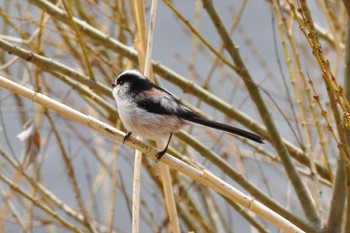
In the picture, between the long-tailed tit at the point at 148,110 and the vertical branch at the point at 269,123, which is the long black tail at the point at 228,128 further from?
the vertical branch at the point at 269,123

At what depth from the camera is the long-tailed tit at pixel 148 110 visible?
2.17 metres

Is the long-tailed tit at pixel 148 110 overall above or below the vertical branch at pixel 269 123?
below

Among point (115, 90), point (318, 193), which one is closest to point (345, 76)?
point (318, 193)

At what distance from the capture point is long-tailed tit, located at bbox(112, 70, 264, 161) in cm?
217

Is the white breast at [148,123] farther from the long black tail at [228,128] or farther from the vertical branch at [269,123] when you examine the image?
the vertical branch at [269,123]

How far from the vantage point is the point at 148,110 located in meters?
2.22

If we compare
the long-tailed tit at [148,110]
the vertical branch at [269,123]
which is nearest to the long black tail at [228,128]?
the long-tailed tit at [148,110]

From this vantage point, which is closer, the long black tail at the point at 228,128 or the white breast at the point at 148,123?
the long black tail at the point at 228,128

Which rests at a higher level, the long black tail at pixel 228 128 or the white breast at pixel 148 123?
the long black tail at pixel 228 128

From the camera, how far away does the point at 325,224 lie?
6.91ft

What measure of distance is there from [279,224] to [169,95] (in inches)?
35.1

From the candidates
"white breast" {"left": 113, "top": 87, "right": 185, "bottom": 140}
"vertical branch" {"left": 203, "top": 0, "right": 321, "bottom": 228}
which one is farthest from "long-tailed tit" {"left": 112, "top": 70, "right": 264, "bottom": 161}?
"vertical branch" {"left": 203, "top": 0, "right": 321, "bottom": 228}

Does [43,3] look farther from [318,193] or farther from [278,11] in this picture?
[318,193]

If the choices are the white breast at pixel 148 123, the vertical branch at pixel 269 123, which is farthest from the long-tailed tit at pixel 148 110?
the vertical branch at pixel 269 123
